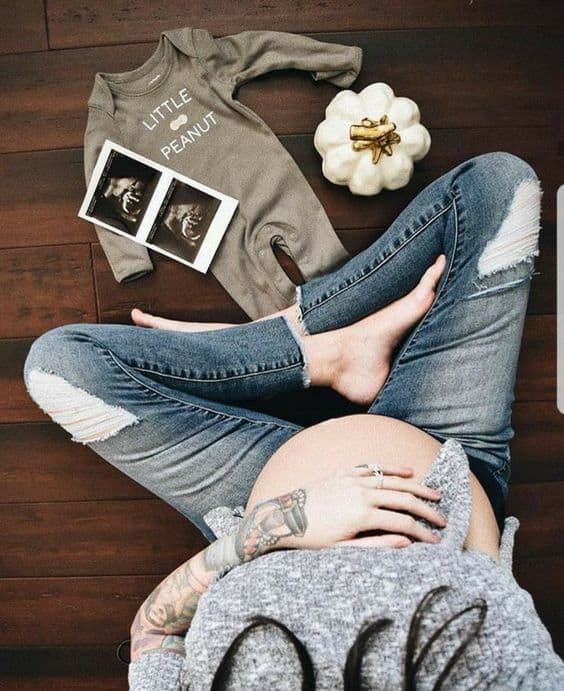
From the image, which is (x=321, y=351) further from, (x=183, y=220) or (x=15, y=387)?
(x=15, y=387)

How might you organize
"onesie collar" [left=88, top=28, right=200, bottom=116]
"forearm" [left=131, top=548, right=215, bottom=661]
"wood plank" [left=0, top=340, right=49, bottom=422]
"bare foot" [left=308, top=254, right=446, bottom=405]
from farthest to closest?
"wood plank" [left=0, top=340, right=49, bottom=422] → "onesie collar" [left=88, top=28, right=200, bottom=116] → "bare foot" [left=308, top=254, right=446, bottom=405] → "forearm" [left=131, top=548, right=215, bottom=661]

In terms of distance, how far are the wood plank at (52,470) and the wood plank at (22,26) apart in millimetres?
747

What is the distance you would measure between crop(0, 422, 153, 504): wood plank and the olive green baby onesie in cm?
38

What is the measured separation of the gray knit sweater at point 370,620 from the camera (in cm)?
60

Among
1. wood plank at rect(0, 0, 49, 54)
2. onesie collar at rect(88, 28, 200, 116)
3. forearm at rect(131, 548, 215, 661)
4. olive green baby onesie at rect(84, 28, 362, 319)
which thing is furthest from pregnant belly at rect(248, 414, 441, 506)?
wood plank at rect(0, 0, 49, 54)

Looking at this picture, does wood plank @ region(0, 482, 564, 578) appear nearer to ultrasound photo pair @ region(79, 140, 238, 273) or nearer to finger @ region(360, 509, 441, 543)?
ultrasound photo pair @ region(79, 140, 238, 273)

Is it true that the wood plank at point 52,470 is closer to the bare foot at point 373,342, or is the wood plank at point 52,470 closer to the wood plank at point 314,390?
the wood plank at point 314,390

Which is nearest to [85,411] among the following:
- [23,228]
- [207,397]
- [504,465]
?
[207,397]

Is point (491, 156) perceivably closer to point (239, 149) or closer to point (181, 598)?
point (239, 149)

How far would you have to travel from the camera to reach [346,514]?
766 mm

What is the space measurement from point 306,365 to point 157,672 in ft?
1.75

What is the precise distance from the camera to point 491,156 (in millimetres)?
1030

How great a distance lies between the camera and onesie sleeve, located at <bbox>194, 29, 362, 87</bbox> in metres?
1.21

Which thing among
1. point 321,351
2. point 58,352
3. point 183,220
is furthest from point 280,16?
point 58,352
